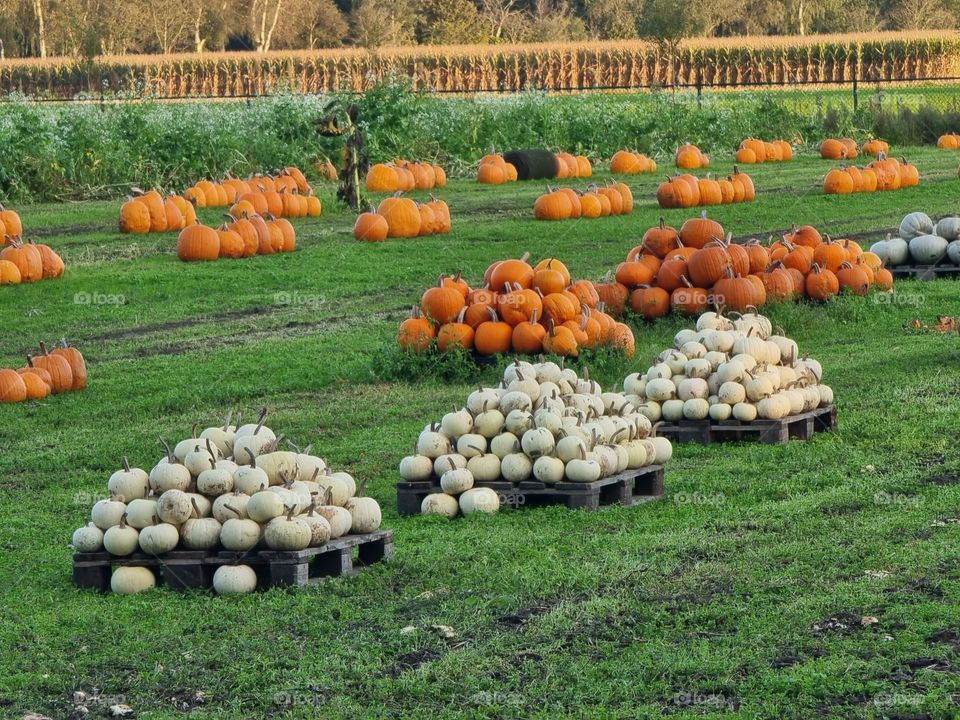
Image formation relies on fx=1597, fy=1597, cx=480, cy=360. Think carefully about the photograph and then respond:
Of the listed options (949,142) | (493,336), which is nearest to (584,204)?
(493,336)

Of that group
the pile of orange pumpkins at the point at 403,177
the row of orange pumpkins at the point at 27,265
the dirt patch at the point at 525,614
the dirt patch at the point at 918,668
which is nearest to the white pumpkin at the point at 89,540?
the dirt patch at the point at 525,614

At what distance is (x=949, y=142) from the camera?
3775 centimetres

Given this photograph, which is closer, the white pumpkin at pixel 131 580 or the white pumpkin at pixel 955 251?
the white pumpkin at pixel 131 580


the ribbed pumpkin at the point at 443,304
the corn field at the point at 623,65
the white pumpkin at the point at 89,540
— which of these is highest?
the corn field at the point at 623,65

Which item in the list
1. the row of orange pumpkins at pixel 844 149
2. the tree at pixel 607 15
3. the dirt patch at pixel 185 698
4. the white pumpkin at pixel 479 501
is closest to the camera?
the dirt patch at pixel 185 698

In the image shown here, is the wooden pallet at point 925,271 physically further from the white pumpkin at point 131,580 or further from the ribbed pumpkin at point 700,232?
the white pumpkin at point 131,580

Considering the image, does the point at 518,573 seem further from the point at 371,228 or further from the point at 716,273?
the point at 371,228

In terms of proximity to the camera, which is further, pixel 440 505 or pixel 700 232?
pixel 700 232

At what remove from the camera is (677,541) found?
8.20 metres

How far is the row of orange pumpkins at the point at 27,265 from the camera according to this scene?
18109mm

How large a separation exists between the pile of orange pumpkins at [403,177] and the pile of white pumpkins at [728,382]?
56.7ft

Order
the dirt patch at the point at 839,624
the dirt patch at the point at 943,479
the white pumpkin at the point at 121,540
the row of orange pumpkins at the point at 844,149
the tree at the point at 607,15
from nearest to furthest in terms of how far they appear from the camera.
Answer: the dirt patch at the point at 839,624 < the white pumpkin at the point at 121,540 < the dirt patch at the point at 943,479 < the row of orange pumpkins at the point at 844,149 < the tree at the point at 607,15

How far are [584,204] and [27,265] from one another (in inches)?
361

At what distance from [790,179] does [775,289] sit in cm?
1567
